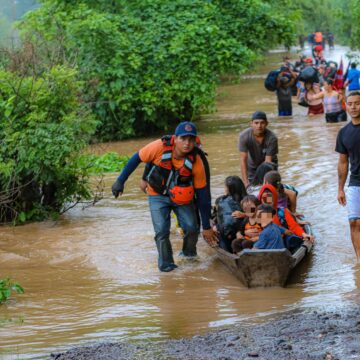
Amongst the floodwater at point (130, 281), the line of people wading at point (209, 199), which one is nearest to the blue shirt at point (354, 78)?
the floodwater at point (130, 281)

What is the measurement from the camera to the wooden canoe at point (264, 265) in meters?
8.82

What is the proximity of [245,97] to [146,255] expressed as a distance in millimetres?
22003

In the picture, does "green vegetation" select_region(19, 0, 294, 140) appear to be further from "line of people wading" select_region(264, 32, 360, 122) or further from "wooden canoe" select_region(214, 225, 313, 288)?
"wooden canoe" select_region(214, 225, 313, 288)

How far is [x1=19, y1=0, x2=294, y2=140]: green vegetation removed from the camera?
20562 millimetres

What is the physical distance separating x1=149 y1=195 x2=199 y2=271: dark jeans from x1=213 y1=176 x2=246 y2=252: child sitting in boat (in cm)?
32

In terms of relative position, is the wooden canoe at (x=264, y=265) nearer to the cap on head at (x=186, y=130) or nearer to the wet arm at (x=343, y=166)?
the wet arm at (x=343, y=166)

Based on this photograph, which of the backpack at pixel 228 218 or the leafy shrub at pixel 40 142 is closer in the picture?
the backpack at pixel 228 218

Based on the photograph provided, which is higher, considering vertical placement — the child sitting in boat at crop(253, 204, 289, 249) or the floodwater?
the child sitting in boat at crop(253, 204, 289, 249)

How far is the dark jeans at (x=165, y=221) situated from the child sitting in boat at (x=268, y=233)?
90 cm

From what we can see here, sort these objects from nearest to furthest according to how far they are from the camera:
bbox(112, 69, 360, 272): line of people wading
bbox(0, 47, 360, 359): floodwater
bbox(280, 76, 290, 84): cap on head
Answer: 1. bbox(0, 47, 360, 359): floodwater
2. bbox(112, 69, 360, 272): line of people wading
3. bbox(280, 76, 290, 84): cap on head

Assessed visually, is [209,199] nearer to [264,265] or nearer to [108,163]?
[264,265]

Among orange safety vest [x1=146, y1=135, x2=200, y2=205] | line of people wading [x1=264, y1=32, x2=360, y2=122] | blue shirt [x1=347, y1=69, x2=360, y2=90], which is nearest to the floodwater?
orange safety vest [x1=146, y1=135, x2=200, y2=205]

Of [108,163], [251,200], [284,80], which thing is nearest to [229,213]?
[251,200]

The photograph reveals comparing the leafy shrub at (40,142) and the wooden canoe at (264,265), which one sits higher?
the leafy shrub at (40,142)
